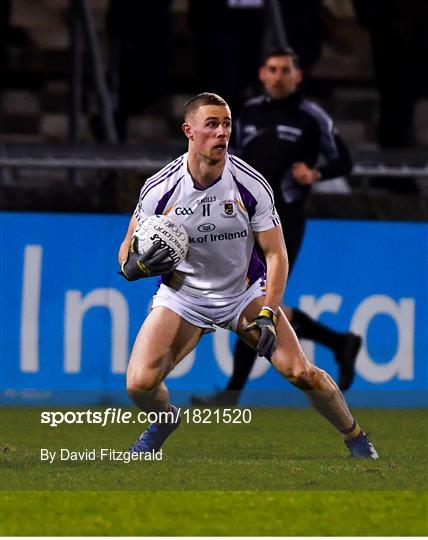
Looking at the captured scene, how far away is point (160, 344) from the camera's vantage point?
8.40 metres

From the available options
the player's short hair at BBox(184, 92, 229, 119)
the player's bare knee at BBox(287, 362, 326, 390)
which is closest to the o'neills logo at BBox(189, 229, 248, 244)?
the player's short hair at BBox(184, 92, 229, 119)

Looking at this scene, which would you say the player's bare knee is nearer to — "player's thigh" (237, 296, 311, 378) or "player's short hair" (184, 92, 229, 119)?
"player's thigh" (237, 296, 311, 378)

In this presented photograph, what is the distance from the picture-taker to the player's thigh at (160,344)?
8344 mm

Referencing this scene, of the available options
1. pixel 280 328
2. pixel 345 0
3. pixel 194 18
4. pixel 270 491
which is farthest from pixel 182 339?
pixel 345 0

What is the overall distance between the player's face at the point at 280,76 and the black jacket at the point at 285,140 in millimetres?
80

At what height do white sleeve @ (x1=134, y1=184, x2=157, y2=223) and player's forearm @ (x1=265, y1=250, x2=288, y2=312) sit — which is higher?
white sleeve @ (x1=134, y1=184, x2=157, y2=223)

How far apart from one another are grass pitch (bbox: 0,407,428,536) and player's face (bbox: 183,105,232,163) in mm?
1610

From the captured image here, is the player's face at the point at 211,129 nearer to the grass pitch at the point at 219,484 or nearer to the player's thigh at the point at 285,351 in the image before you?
the player's thigh at the point at 285,351

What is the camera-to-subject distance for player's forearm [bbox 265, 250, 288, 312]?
27.1 feet

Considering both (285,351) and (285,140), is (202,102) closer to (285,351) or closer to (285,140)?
(285,351)

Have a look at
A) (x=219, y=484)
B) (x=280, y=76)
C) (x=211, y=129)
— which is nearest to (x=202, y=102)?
(x=211, y=129)

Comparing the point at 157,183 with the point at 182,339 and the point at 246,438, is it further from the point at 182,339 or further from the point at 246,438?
the point at 246,438

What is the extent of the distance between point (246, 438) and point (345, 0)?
24.9 feet

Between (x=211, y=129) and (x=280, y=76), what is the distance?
10.6 ft
